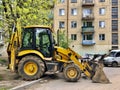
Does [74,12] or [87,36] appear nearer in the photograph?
[74,12]

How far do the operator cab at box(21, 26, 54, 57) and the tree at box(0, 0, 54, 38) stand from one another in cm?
360

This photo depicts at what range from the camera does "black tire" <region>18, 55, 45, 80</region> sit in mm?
17438

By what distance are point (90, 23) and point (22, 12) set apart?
45.6m

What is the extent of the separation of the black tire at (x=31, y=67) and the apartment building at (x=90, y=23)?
47833 millimetres

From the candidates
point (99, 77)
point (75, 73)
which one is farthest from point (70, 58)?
point (99, 77)

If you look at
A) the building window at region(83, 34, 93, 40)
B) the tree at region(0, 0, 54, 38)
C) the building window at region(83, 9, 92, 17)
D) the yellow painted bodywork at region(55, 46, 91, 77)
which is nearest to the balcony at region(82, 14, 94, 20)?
the building window at region(83, 9, 92, 17)

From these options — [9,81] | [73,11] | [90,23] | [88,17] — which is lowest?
[9,81]

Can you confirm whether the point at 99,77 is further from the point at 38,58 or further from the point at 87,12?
the point at 87,12

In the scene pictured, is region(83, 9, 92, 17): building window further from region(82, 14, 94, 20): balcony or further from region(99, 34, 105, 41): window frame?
region(99, 34, 105, 41): window frame

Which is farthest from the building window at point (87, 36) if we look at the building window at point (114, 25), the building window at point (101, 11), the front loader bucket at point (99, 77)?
the front loader bucket at point (99, 77)

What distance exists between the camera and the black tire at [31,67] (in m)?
17.4

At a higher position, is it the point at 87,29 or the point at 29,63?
the point at 87,29

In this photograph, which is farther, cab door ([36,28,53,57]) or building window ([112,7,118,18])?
building window ([112,7,118,18])

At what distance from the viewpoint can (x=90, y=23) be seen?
66250mm
